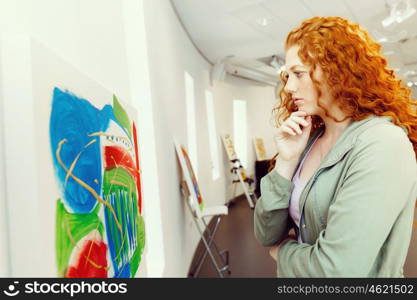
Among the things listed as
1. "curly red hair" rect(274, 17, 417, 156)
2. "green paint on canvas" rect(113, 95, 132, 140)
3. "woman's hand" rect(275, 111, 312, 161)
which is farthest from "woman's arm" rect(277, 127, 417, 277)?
"green paint on canvas" rect(113, 95, 132, 140)

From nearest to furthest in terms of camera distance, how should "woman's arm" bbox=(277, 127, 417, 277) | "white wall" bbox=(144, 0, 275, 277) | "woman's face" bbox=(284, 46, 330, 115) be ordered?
"woman's arm" bbox=(277, 127, 417, 277) < "woman's face" bbox=(284, 46, 330, 115) < "white wall" bbox=(144, 0, 275, 277)

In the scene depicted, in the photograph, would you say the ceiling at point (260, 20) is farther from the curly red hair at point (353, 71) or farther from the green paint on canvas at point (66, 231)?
the green paint on canvas at point (66, 231)

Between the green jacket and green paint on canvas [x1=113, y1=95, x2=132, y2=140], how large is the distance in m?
0.69

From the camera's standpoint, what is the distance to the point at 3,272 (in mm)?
535

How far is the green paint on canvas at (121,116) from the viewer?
3.26ft

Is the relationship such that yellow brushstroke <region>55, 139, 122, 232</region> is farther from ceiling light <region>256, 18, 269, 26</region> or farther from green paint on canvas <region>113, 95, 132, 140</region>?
ceiling light <region>256, 18, 269, 26</region>

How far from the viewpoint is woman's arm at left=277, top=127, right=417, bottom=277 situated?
812mm

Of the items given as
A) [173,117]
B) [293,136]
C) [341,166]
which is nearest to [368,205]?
[341,166]

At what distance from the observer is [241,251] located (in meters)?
4.25

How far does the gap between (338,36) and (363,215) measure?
0.61 m

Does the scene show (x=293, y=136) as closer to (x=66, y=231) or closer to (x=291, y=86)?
(x=291, y=86)

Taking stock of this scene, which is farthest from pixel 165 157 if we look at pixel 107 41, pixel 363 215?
pixel 363 215

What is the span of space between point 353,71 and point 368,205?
1.51 feet

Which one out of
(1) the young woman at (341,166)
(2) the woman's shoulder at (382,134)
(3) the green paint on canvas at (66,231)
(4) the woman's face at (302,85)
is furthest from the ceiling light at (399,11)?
(3) the green paint on canvas at (66,231)
